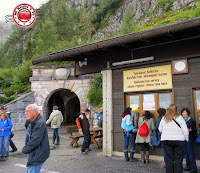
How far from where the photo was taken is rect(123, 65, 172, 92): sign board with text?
19.4 feet

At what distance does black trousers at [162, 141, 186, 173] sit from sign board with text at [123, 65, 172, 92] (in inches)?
80.7

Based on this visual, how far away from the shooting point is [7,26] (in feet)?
407

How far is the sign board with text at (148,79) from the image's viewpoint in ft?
19.4

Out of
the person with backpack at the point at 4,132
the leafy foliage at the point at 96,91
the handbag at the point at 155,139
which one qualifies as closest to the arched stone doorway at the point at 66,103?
the leafy foliage at the point at 96,91

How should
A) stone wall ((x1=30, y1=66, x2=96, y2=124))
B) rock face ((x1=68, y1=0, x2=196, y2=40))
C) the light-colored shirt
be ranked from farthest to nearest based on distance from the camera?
1. rock face ((x1=68, y1=0, x2=196, y2=40))
2. stone wall ((x1=30, y1=66, x2=96, y2=124))
3. the light-colored shirt

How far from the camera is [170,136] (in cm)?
416

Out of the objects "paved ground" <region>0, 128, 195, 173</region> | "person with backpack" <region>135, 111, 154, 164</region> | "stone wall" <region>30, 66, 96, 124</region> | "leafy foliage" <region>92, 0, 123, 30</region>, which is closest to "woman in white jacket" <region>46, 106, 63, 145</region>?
"paved ground" <region>0, 128, 195, 173</region>

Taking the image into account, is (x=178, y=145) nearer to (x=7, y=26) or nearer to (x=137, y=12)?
(x=137, y=12)

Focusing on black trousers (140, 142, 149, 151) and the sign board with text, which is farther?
the sign board with text

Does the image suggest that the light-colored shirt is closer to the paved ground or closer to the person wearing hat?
the paved ground

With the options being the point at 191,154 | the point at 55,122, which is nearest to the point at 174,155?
the point at 191,154

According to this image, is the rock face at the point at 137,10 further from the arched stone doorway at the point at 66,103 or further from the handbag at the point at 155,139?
the handbag at the point at 155,139

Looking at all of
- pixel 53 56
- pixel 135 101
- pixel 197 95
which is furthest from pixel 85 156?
pixel 197 95

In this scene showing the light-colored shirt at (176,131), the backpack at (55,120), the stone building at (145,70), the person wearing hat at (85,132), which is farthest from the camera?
the backpack at (55,120)
